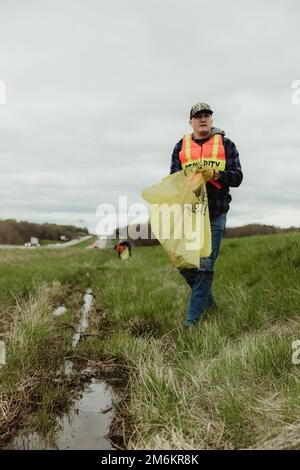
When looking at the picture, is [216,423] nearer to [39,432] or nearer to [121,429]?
[121,429]

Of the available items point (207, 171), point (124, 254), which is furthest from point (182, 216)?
point (124, 254)

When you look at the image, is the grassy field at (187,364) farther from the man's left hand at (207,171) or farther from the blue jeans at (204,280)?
the man's left hand at (207,171)

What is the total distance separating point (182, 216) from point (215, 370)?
1.90 meters

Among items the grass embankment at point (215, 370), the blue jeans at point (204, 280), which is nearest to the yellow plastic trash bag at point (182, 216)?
the blue jeans at point (204, 280)

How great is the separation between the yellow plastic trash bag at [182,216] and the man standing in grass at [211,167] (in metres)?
0.24

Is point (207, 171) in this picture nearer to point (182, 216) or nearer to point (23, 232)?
point (182, 216)

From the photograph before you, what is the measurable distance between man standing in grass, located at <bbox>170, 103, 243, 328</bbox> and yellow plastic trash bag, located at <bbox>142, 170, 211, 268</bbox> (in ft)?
0.77

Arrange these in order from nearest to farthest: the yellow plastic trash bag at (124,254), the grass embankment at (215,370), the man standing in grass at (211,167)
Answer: the grass embankment at (215,370) → the man standing in grass at (211,167) → the yellow plastic trash bag at (124,254)

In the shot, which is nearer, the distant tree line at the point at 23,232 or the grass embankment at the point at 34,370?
the grass embankment at the point at 34,370

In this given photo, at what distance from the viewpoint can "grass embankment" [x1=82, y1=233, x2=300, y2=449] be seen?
7.80 feet

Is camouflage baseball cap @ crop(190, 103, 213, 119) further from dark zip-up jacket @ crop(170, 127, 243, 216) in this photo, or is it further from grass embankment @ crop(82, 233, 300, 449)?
grass embankment @ crop(82, 233, 300, 449)

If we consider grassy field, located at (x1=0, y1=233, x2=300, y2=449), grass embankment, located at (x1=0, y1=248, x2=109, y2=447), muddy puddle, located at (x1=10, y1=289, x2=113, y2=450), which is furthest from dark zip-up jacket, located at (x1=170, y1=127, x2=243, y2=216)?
muddy puddle, located at (x1=10, y1=289, x2=113, y2=450)

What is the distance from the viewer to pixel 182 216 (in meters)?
4.52

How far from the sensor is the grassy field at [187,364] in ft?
7.95
